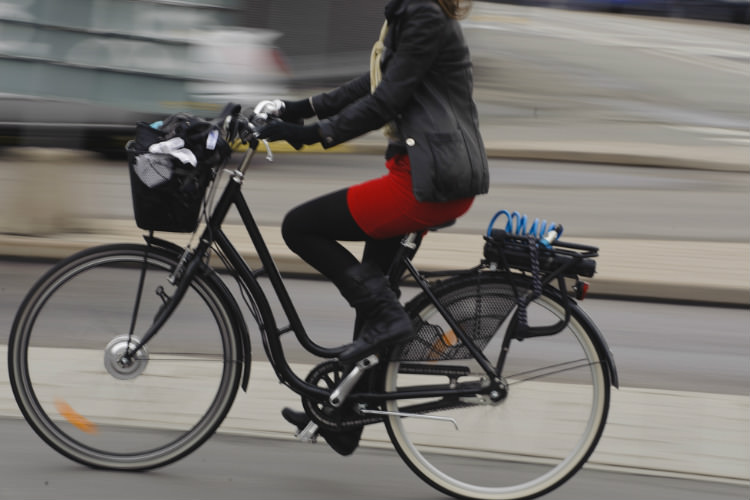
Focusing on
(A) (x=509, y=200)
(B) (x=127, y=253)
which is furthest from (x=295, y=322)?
(A) (x=509, y=200)

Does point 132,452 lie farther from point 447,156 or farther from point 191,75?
point 191,75

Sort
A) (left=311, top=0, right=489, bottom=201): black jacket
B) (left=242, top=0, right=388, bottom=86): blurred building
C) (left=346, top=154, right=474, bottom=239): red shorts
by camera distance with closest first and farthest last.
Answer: (left=311, top=0, right=489, bottom=201): black jacket
(left=346, top=154, right=474, bottom=239): red shorts
(left=242, top=0, right=388, bottom=86): blurred building

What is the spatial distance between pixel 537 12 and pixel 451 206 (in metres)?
40.7

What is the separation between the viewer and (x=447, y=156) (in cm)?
333

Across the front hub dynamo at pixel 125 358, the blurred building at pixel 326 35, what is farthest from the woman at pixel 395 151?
the blurred building at pixel 326 35

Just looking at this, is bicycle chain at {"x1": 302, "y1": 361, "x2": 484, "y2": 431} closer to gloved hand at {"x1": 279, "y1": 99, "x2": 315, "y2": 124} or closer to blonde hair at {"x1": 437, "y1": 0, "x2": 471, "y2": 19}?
gloved hand at {"x1": 279, "y1": 99, "x2": 315, "y2": 124}

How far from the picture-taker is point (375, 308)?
3.56 m

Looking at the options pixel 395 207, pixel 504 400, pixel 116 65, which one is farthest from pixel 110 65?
pixel 504 400

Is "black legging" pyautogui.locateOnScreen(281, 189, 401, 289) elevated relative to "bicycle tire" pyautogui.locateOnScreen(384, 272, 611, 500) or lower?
elevated

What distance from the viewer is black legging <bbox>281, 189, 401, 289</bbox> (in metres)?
3.53

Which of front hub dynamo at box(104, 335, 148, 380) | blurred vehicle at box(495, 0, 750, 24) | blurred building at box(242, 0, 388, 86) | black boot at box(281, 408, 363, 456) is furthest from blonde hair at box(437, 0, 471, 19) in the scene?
blurred vehicle at box(495, 0, 750, 24)

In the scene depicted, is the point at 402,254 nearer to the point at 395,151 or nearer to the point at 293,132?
the point at 395,151

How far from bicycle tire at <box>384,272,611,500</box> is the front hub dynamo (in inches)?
34.2

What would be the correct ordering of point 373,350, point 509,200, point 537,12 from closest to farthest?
point 373,350 < point 509,200 < point 537,12
